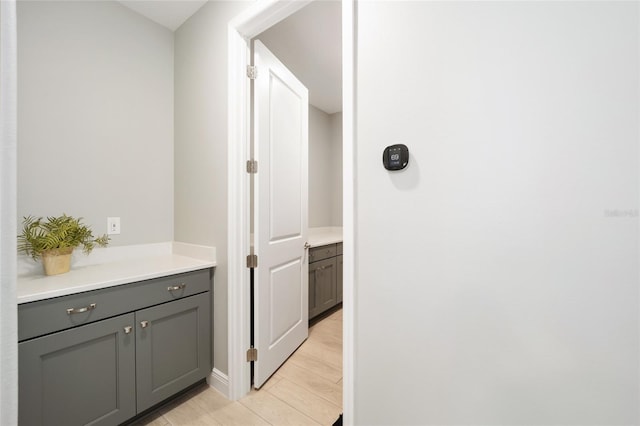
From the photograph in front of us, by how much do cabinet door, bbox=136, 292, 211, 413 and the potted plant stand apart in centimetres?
55

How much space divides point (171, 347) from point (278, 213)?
1060 mm

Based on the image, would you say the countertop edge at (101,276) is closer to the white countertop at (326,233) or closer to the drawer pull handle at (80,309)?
the drawer pull handle at (80,309)

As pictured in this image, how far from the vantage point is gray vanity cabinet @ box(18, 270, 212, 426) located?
3.54 ft

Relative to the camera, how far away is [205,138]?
1814mm

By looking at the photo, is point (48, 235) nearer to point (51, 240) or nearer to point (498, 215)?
point (51, 240)

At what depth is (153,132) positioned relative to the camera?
198 centimetres

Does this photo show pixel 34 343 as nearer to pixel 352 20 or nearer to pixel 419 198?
pixel 419 198

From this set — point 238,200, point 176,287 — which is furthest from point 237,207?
point 176,287

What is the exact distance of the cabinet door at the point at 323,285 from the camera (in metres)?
2.74

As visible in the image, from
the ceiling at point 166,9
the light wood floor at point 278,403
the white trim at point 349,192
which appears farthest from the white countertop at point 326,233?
the ceiling at point 166,9

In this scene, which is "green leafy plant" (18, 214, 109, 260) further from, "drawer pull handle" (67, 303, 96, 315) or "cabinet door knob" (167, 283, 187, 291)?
"cabinet door knob" (167, 283, 187, 291)

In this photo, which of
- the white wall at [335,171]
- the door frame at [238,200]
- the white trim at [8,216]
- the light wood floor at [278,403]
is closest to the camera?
the white trim at [8,216]

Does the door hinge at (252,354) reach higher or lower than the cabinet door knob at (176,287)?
lower

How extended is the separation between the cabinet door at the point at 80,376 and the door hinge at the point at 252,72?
1.58 metres
